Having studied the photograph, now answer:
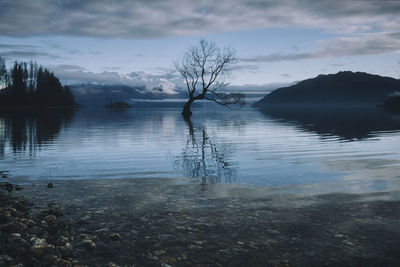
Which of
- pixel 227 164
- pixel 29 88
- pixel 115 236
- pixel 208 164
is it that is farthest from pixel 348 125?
pixel 29 88

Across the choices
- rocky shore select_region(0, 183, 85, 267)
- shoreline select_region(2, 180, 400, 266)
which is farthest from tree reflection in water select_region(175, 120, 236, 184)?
rocky shore select_region(0, 183, 85, 267)

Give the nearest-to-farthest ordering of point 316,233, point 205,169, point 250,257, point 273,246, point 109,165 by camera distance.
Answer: point 250,257 → point 273,246 → point 316,233 → point 205,169 → point 109,165

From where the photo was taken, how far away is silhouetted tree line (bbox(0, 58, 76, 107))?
16262 cm

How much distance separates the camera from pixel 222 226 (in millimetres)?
7809

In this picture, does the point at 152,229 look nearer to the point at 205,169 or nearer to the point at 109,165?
the point at 205,169

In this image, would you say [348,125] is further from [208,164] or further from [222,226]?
[222,226]

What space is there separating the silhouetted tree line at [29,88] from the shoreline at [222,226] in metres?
173

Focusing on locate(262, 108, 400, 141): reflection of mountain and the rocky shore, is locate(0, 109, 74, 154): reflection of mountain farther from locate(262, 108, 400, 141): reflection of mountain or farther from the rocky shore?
locate(262, 108, 400, 141): reflection of mountain

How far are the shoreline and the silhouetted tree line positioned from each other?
173 meters

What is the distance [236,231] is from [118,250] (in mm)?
2722

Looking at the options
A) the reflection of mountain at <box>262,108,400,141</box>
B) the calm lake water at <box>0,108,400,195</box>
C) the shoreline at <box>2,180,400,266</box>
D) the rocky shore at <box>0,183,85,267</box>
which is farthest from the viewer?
the reflection of mountain at <box>262,108,400,141</box>

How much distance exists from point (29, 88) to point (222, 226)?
197 m

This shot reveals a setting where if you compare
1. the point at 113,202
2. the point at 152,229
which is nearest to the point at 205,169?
the point at 113,202

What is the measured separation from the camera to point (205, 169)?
1491 cm
